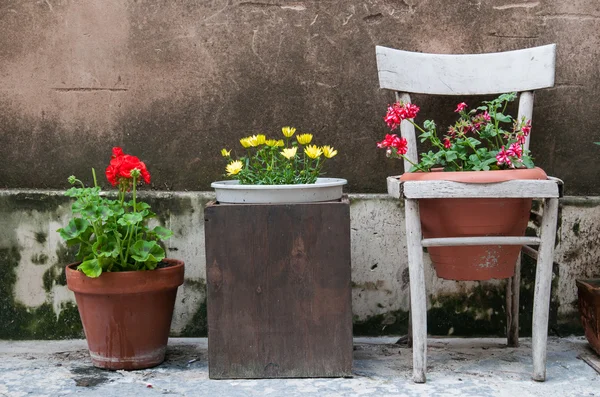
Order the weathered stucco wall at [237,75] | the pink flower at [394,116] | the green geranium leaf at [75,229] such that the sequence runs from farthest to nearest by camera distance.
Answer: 1. the weathered stucco wall at [237,75]
2. the green geranium leaf at [75,229]
3. the pink flower at [394,116]

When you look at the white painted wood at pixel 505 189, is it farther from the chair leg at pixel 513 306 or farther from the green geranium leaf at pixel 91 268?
the green geranium leaf at pixel 91 268

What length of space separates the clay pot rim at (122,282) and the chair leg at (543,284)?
46.8 inches

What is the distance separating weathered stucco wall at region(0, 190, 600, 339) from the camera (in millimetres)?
2887

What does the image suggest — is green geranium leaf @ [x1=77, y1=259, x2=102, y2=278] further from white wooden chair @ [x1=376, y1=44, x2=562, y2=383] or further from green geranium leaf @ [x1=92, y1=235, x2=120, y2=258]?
white wooden chair @ [x1=376, y1=44, x2=562, y2=383]

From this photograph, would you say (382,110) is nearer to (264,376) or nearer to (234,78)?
(234,78)

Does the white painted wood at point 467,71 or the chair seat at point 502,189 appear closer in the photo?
the chair seat at point 502,189

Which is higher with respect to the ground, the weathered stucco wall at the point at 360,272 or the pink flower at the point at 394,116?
the pink flower at the point at 394,116

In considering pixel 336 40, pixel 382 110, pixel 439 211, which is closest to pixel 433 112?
pixel 382 110

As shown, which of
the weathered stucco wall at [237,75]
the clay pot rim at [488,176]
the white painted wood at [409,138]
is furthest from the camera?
the weathered stucco wall at [237,75]

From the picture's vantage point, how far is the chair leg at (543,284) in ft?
7.59

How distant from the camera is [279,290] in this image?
2.36m

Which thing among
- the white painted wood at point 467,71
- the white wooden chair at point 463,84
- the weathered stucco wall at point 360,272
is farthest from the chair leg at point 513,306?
the white painted wood at point 467,71

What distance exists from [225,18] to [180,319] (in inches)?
46.3

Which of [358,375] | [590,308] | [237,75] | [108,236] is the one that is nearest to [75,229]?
[108,236]
